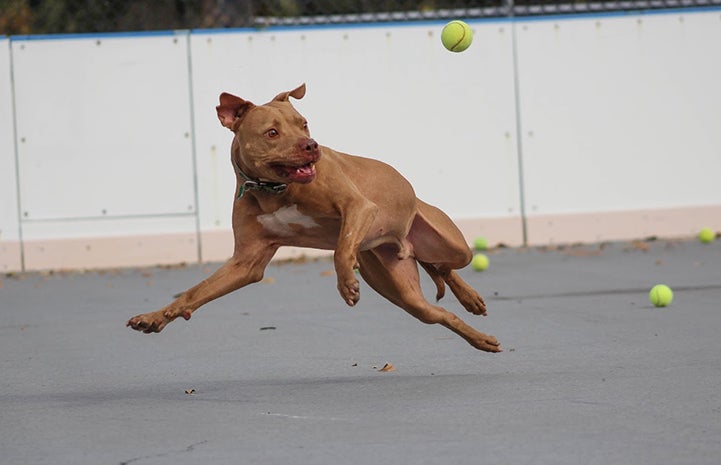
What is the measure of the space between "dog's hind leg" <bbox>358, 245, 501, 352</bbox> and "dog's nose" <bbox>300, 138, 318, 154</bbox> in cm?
105

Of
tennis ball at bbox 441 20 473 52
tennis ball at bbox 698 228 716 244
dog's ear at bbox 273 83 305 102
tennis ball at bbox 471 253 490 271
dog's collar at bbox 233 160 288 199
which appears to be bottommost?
tennis ball at bbox 471 253 490 271

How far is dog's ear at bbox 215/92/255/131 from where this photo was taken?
5734 mm

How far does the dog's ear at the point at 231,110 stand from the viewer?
5734mm

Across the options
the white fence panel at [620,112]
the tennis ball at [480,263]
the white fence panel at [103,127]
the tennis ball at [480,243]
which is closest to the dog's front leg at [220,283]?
the tennis ball at [480,263]

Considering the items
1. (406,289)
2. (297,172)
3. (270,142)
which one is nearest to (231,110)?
(270,142)

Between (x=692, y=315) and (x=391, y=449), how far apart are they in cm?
386

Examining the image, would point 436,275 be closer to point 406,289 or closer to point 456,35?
point 406,289

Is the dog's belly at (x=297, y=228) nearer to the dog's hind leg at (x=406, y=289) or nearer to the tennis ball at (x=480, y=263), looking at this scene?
the dog's hind leg at (x=406, y=289)

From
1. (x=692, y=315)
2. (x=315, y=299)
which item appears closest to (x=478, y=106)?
(x=315, y=299)

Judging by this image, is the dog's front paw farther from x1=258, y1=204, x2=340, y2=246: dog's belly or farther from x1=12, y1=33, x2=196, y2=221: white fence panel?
x1=12, y1=33, x2=196, y2=221: white fence panel

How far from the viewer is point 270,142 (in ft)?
18.2

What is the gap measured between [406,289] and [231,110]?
1209 millimetres

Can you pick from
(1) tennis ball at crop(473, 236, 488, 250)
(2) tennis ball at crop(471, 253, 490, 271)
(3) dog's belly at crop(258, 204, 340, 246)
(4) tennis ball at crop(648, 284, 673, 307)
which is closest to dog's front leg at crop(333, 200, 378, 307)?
(3) dog's belly at crop(258, 204, 340, 246)

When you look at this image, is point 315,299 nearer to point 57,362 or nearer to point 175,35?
point 57,362
